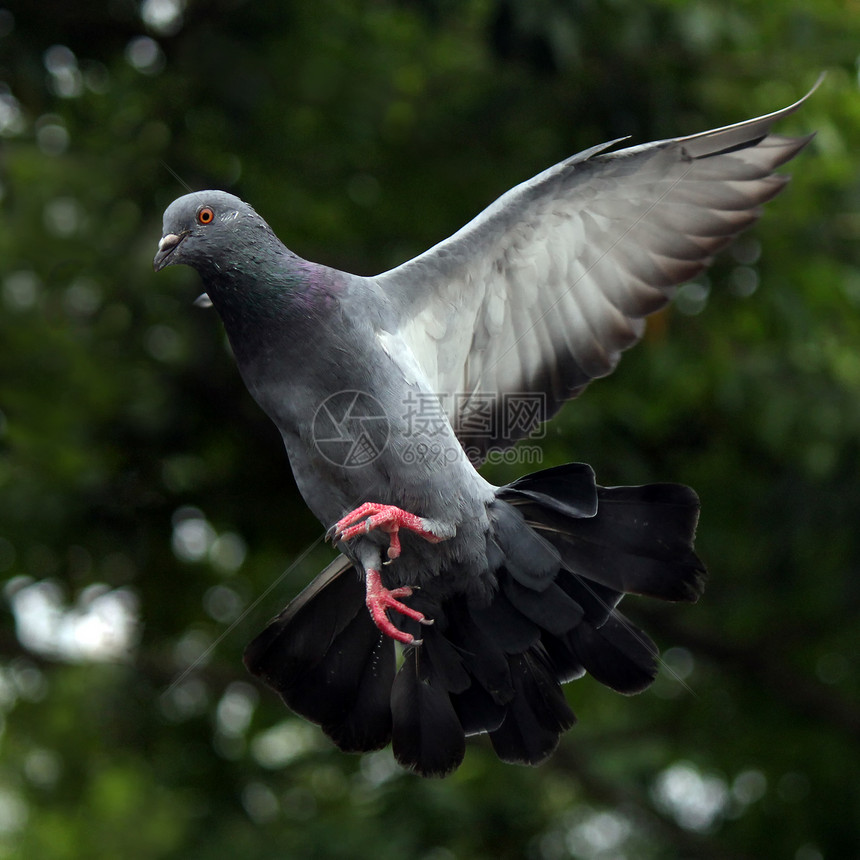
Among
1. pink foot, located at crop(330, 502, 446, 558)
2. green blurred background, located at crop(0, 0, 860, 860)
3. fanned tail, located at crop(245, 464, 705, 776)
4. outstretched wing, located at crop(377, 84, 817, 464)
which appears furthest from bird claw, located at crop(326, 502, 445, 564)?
green blurred background, located at crop(0, 0, 860, 860)

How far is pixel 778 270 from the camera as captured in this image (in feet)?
18.7

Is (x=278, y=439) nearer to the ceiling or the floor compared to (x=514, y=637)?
nearer to the floor

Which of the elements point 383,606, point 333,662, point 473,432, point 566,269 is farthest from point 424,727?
point 566,269

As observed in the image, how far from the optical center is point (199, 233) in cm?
282

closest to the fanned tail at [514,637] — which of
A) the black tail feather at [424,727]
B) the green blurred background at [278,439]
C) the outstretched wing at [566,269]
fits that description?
the black tail feather at [424,727]

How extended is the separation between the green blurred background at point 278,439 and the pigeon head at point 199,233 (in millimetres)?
2209

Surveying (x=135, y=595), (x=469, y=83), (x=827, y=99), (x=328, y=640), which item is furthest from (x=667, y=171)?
(x=135, y=595)

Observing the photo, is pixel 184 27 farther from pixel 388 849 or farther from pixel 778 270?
pixel 388 849

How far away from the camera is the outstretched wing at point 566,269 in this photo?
10.4 feet

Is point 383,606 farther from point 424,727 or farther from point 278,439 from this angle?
point 278,439

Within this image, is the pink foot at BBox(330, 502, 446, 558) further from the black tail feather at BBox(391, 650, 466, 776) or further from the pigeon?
the black tail feather at BBox(391, 650, 466, 776)

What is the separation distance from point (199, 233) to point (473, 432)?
3.74 feet

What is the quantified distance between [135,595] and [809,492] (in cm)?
395

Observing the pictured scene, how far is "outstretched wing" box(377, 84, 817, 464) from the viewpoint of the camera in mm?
3174
